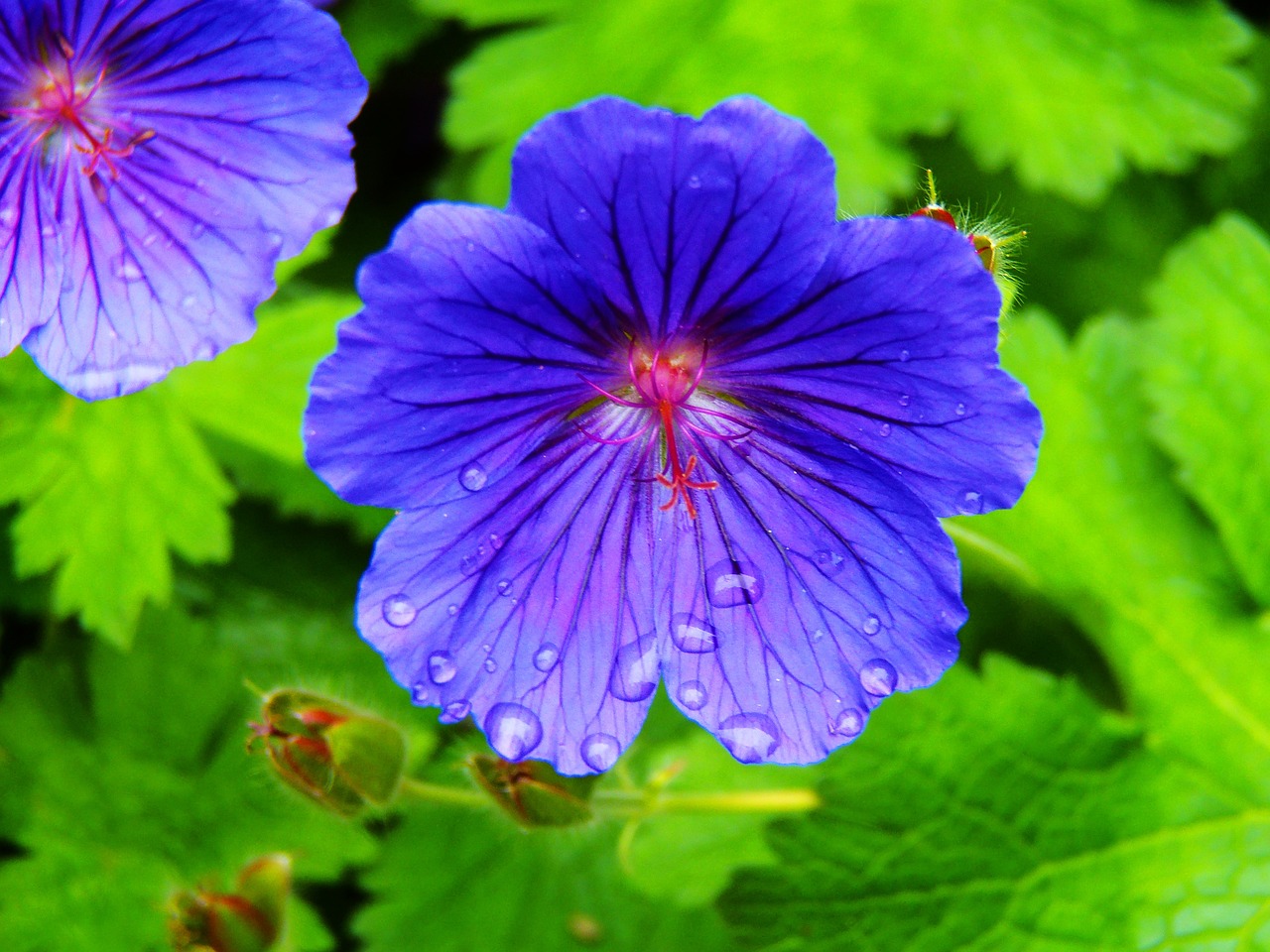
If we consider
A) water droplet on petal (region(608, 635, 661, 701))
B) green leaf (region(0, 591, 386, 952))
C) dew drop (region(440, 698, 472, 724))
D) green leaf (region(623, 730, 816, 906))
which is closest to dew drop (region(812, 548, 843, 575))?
water droplet on petal (region(608, 635, 661, 701))

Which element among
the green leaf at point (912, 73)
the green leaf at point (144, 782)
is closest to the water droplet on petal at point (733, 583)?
the green leaf at point (144, 782)

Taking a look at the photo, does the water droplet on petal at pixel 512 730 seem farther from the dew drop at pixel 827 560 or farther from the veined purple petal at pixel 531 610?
the dew drop at pixel 827 560

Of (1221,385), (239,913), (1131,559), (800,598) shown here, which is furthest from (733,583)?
(1221,385)

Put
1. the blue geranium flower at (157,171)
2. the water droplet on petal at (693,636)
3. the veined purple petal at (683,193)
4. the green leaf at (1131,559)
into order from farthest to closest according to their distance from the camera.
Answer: the green leaf at (1131,559)
the blue geranium flower at (157,171)
the water droplet on petal at (693,636)
the veined purple petal at (683,193)

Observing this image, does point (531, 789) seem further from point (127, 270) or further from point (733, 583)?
point (127, 270)

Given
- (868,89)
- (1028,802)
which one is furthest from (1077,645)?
(868,89)

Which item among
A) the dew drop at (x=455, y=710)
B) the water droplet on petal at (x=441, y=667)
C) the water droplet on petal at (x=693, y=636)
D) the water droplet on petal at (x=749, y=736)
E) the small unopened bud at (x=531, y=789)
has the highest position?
the water droplet on petal at (x=441, y=667)
